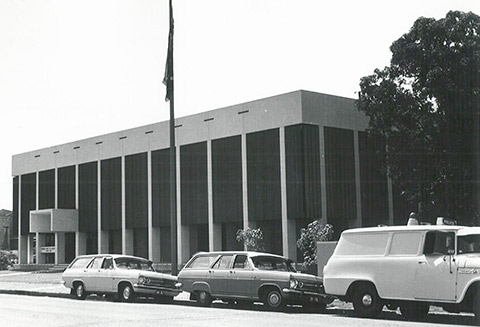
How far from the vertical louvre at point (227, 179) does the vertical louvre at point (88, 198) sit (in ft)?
42.3

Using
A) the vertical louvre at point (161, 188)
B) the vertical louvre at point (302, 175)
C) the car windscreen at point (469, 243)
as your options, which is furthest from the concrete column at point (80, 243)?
the car windscreen at point (469, 243)

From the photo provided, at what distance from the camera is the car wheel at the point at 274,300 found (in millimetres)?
17891

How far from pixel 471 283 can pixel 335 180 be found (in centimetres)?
2403

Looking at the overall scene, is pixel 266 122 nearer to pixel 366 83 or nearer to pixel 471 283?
pixel 366 83

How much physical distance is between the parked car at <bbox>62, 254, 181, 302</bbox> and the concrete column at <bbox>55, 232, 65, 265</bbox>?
31.5 metres

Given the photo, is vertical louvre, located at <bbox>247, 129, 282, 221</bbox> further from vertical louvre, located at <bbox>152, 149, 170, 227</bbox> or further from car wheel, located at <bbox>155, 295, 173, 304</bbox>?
car wheel, located at <bbox>155, 295, 173, 304</bbox>

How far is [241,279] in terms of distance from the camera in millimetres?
18828

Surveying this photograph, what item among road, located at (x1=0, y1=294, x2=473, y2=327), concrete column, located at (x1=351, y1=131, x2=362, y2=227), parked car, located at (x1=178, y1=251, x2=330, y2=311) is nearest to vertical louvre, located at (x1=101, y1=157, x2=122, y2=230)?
concrete column, located at (x1=351, y1=131, x2=362, y2=227)

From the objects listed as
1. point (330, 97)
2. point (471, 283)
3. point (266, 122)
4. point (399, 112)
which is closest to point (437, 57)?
point (399, 112)

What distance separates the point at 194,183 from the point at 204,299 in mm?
23091

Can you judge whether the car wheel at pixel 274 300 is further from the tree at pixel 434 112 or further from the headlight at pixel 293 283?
the tree at pixel 434 112

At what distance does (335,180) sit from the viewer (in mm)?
38000

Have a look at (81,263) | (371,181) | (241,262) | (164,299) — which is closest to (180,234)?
(371,181)

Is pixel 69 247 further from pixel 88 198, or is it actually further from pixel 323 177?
pixel 323 177
